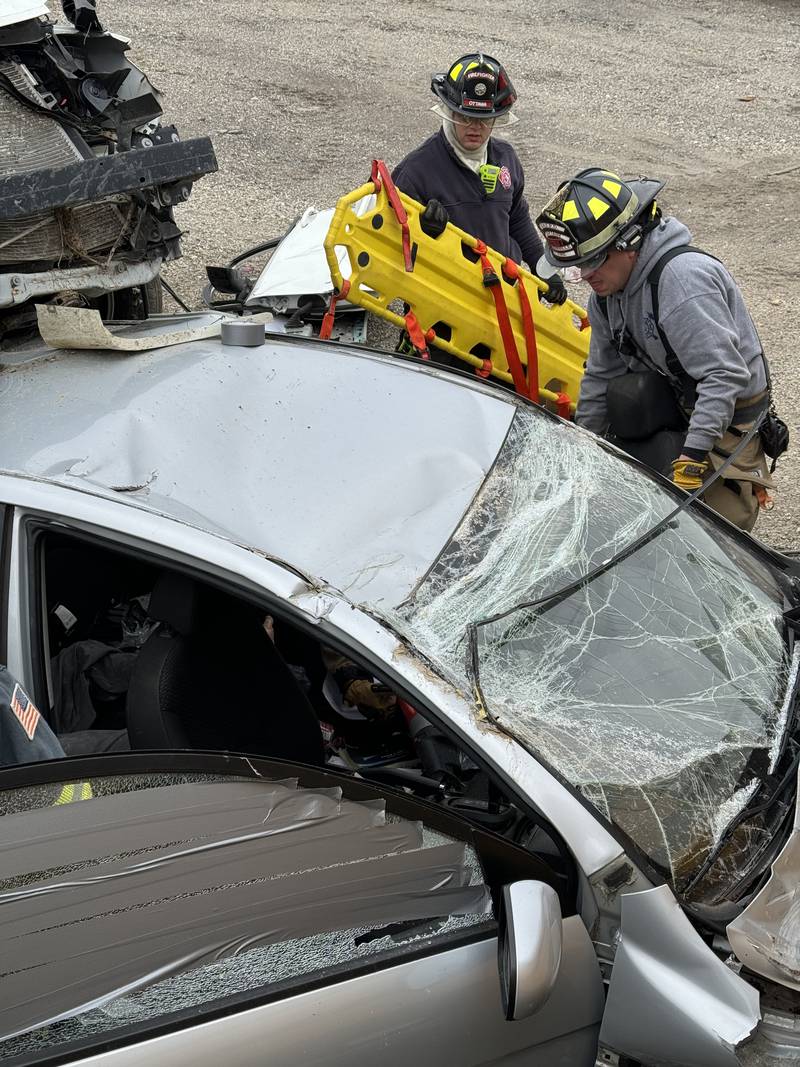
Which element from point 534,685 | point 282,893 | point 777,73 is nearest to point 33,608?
point 282,893

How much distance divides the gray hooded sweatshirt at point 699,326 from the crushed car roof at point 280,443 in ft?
3.52

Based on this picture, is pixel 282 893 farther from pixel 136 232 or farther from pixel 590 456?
pixel 136 232

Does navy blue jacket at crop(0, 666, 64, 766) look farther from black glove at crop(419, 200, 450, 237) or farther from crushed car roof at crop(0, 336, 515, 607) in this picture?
black glove at crop(419, 200, 450, 237)

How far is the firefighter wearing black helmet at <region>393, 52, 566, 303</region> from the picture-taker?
5.06m

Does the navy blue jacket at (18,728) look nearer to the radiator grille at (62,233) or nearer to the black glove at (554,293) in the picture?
the radiator grille at (62,233)

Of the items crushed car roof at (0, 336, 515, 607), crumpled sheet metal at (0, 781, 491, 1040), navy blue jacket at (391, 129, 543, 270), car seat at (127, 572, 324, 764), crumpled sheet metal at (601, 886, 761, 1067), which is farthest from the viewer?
navy blue jacket at (391, 129, 543, 270)

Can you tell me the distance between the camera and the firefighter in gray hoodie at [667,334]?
3789 mm

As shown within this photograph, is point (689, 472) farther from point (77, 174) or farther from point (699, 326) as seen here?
point (77, 174)

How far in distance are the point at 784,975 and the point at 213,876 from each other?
1088 millimetres

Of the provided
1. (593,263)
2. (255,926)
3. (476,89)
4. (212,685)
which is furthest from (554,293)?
(255,926)

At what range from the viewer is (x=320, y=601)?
2193 mm

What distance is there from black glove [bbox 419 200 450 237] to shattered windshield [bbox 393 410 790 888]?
1.92 m

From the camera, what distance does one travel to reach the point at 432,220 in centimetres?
464

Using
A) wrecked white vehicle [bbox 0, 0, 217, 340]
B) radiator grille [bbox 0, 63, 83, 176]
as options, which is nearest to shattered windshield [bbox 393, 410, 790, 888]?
wrecked white vehicle [bbox 0, 0, 217, 340]
